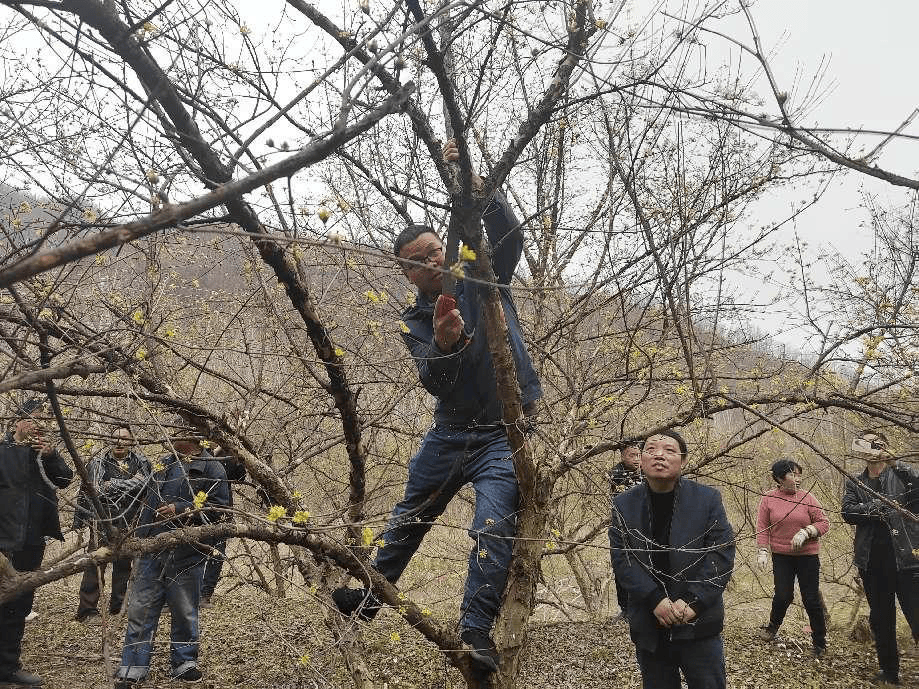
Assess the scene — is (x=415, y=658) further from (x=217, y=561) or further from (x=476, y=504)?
(x=476, y=504)

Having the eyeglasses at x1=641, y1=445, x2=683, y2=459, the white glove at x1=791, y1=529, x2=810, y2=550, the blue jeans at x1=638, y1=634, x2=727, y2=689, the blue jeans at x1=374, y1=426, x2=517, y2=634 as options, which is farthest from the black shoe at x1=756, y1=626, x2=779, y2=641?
the blue jeans at x1=374, y1=426, x2=517, y2=634

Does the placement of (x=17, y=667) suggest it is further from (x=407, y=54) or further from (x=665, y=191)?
(x=665, y=191)

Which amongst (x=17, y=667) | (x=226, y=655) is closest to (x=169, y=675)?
(x=226, y=655)

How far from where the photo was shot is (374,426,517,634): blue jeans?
8.33 ft

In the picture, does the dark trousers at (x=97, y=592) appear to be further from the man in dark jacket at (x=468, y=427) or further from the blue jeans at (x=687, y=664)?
the blue jeans at (x=687, y=664)

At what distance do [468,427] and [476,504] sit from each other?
321 millimetres

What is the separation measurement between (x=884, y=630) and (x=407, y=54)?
503 cm

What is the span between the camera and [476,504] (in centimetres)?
273

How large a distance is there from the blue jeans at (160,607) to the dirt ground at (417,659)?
147mm

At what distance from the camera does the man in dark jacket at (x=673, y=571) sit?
2852 mm

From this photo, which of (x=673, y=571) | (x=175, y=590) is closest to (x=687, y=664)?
(x=673, y=571)

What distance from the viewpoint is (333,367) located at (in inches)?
114

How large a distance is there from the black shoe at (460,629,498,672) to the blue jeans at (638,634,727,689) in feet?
2.91

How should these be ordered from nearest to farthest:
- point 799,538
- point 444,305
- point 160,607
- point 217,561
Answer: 1. point 444,305
2. point 217,561
3. point 160,607
4. point 799,538
